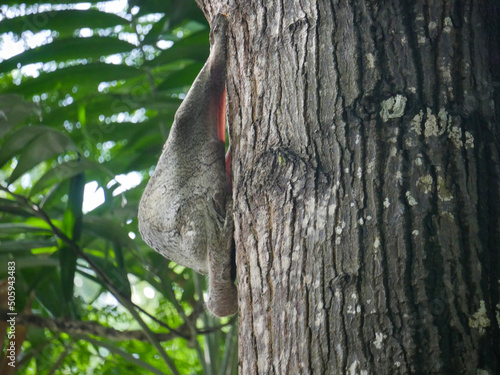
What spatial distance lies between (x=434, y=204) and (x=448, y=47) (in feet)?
1.33

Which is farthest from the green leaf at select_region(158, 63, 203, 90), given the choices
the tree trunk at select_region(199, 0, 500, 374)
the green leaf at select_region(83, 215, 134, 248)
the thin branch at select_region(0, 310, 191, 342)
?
the tree trunk at select_region(199, 0, 500, 374)

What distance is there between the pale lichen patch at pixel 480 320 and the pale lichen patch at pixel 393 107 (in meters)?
0.44

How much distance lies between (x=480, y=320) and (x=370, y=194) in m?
0.34

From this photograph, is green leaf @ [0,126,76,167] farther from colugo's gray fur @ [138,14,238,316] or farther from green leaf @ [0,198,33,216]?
colugo's gray fur @ [138,14,238,316]

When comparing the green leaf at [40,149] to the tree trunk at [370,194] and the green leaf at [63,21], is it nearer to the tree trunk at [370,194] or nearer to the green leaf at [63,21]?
the green leaf at [63,21]

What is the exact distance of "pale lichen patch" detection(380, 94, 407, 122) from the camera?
1.37 m

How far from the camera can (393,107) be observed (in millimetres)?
1379

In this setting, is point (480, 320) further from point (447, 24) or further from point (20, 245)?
point (20, 245)

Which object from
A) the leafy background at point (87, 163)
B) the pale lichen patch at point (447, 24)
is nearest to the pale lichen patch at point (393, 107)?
the pale lichen patch at point (447, 24)

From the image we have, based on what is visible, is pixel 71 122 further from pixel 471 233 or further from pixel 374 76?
pixel 471 233

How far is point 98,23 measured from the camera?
2.99m

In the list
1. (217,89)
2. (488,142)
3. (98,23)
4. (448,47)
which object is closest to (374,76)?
(448,47)

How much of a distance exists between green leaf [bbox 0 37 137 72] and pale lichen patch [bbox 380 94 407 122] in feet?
6.44

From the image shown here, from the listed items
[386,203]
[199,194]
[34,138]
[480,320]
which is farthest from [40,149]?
[480,320]
